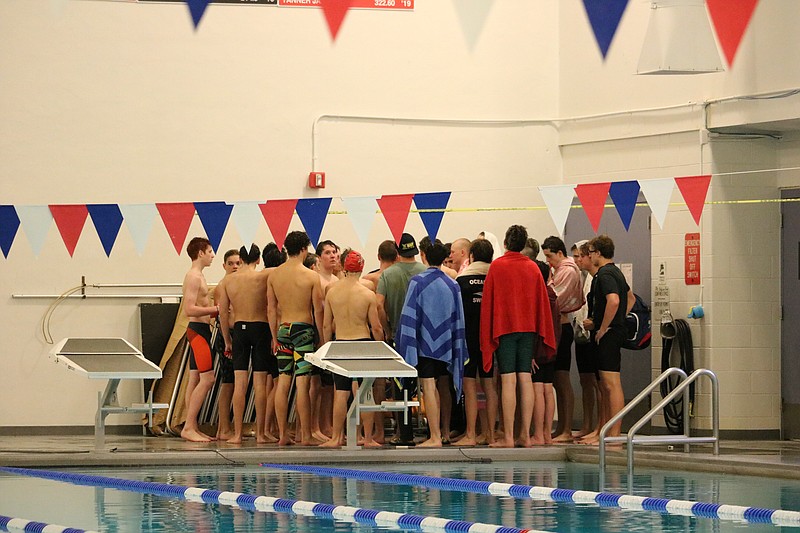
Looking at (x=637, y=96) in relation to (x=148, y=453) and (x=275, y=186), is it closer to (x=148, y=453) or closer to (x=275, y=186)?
(x=275, y=186)

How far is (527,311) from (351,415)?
1683mm

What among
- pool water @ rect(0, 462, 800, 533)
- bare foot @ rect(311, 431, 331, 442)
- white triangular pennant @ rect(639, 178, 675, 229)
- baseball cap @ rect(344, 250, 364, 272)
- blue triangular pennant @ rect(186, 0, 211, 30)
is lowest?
pool water @ rect(0, 462, 800, 533)

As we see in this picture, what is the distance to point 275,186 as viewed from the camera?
13977mm

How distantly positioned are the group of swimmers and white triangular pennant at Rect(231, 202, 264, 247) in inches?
10.9

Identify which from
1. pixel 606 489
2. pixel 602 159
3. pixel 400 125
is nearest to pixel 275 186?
pixel 400 125

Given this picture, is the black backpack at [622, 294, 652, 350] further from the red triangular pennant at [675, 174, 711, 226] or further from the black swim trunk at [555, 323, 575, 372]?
the red triangular pennant at [675, 174, 711, 226]

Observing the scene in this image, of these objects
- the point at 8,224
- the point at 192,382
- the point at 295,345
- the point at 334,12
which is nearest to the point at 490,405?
the point at 295,345

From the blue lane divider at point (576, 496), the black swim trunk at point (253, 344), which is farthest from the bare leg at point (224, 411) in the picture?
the blue lane divider at point (576, 496)

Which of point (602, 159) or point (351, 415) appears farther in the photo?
point (602, 159)

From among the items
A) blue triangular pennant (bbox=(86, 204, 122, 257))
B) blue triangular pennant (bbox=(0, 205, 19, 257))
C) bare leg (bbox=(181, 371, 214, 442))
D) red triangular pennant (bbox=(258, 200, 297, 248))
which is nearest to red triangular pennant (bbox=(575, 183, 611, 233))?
red triangular pennant (bbox=(258, 200, 297, 248))

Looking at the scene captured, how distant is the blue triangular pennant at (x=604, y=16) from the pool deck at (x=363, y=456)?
3534mm

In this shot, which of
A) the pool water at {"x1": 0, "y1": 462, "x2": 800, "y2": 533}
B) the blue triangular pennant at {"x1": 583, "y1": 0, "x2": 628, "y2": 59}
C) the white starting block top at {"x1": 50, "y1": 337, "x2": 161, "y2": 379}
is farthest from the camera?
the white starting block top at {"x1": 50, "y1": 337, "x2": 161, "y2": 379}

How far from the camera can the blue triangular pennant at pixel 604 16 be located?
856 centimetres

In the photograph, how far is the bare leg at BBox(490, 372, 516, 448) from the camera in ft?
38.1
